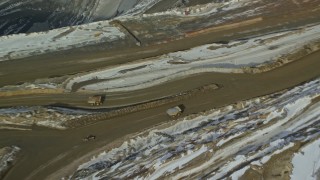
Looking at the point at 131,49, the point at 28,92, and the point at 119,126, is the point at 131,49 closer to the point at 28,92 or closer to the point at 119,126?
the point at 28,92

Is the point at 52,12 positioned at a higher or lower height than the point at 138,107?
higher

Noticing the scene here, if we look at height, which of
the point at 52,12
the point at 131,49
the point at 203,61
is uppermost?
the point at 52,12

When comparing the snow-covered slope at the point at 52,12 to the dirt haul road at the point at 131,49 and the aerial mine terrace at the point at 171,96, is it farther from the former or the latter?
the dirt haul road at the point at 131,49

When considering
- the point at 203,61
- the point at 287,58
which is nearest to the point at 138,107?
the point at 203,61

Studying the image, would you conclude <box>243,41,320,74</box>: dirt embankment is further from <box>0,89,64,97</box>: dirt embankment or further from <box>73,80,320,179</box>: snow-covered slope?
<box>0,89,64,97</box>: dirt embankment

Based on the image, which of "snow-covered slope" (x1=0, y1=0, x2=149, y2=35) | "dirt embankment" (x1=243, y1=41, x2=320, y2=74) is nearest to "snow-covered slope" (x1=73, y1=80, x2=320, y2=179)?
"dirt embankment" (x1=243, y1=41, x2=320, y2=74)

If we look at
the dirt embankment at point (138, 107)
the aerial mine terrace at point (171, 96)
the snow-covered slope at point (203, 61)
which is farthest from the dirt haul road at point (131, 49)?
the dirt embankment at point (138, 107)

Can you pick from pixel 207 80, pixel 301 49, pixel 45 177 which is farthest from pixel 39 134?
pixel 301 49
